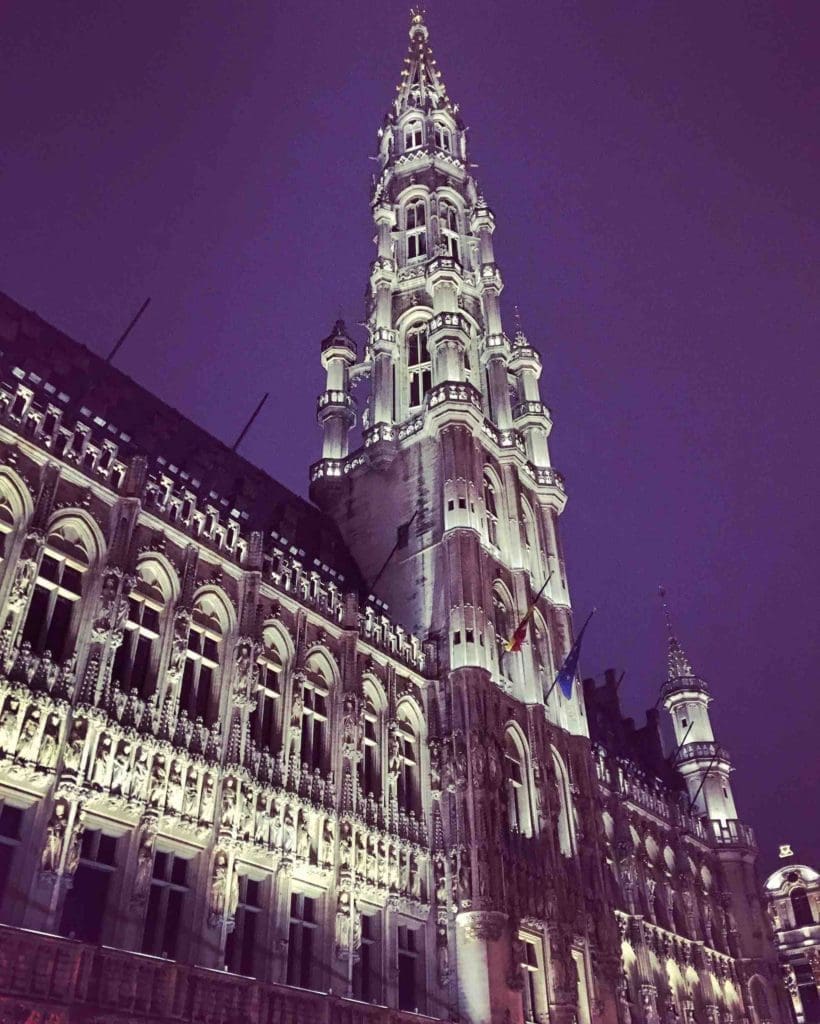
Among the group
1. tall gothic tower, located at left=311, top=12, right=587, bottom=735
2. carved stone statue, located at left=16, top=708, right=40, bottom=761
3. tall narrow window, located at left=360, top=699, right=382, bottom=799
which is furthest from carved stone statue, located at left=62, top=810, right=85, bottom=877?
tall gothic tower, located at left=311, top=12, right=587, bottom=735

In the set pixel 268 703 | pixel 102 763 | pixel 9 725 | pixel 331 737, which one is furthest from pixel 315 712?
pixel 9 725

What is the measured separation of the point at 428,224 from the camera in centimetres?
5609

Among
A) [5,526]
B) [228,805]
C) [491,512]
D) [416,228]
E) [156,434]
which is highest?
[416,228]

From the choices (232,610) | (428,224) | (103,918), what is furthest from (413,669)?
(428,224)

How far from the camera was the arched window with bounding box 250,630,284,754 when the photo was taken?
93.9ft

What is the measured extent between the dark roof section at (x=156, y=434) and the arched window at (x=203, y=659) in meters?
5.77

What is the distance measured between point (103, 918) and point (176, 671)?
22.3 ft

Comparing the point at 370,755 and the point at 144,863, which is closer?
the point at 144,863

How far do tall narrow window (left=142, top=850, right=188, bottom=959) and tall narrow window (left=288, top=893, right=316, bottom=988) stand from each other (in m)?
3.85

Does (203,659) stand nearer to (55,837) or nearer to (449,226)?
(55,837)

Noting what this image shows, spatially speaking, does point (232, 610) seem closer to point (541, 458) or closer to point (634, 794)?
point (541, 458)

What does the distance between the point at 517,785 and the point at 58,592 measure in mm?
19731

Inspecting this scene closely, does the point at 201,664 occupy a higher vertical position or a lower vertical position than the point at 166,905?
higher

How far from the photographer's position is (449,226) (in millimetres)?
57656
